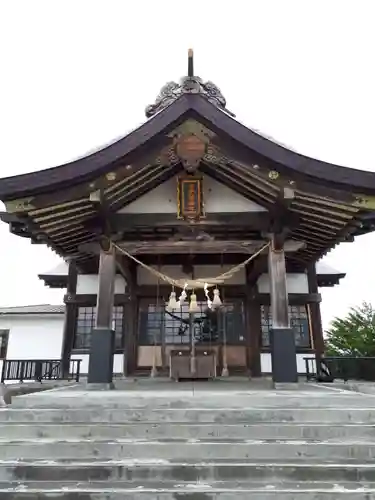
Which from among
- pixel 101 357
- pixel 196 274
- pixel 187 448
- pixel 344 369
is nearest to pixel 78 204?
pixel 101 357

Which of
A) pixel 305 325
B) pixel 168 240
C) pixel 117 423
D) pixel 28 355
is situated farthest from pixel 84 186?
pixel 28 355

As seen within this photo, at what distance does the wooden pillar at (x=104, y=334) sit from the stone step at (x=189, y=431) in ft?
9.45

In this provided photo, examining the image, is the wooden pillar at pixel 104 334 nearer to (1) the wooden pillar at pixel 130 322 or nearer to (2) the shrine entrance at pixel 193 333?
(1) the wooden pillar at pixel 130 322

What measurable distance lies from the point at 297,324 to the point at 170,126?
7027 mm

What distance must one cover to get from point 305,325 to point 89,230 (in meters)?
6.67

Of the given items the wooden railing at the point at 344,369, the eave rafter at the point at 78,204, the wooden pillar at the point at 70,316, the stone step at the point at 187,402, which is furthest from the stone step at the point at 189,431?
the wooden pillar at the point at 70,316

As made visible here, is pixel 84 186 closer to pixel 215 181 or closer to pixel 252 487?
pixel 215 181

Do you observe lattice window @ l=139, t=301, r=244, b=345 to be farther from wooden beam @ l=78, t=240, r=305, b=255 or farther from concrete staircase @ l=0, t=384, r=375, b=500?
concrete staircase @ l=0, t=384, r=375, b=500

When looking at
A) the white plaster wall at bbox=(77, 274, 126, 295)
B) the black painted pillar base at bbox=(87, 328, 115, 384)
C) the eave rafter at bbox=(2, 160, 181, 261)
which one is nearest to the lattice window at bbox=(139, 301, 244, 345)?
the white plaster wall at bbox=(77, 274, 126, 295)

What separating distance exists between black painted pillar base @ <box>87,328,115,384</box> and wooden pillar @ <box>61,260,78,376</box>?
4.39 metres

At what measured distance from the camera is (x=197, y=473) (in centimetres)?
405

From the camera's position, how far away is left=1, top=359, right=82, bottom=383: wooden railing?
10.6 metres

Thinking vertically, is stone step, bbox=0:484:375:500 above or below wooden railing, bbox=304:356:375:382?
below

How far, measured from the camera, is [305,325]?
38.8 feet
